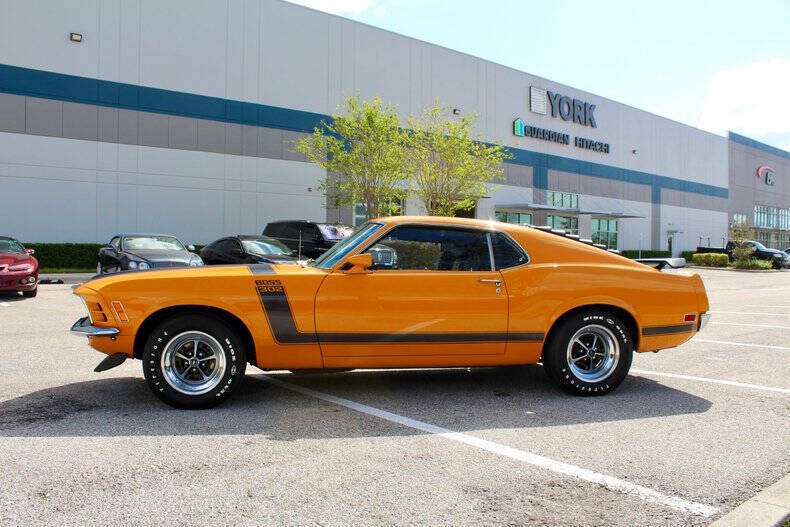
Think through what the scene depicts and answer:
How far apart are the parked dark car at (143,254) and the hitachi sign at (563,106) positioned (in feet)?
97.0

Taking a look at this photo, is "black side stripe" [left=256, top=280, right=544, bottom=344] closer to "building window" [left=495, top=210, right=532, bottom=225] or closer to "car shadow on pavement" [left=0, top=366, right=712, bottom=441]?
"car shadow on pavement" [left=0, top=366, right=712, bottom=441]

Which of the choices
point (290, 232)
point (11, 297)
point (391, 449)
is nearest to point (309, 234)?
point (290, 232)

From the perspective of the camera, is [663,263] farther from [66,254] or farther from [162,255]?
[66,254]

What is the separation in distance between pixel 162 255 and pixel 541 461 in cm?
1257

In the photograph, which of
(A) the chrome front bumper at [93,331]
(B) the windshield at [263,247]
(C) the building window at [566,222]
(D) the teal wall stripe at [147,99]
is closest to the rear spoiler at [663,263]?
(A) the chrome front bumper at [93,331]

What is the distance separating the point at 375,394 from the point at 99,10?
2432 cm

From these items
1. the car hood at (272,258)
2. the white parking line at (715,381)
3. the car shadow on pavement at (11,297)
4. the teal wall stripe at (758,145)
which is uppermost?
the teal wall stripe at (758,145)

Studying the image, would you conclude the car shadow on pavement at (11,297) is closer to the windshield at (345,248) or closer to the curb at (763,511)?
the windshield at (345,248)

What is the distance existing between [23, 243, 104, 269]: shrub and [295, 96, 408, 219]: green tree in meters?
9.33

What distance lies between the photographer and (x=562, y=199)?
42.2m

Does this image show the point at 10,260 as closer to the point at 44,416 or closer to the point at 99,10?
the point at 44,416

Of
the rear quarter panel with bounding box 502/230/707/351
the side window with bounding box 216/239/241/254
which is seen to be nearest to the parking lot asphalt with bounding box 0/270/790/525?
Result: the rear quarter panel with bounding box 502/230/707/351

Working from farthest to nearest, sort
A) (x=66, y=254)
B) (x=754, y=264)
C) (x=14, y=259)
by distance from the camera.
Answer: (x=754, y=264), (x=66, y=254), (x=14, y=259)

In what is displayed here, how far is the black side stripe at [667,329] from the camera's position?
5.35 metres
